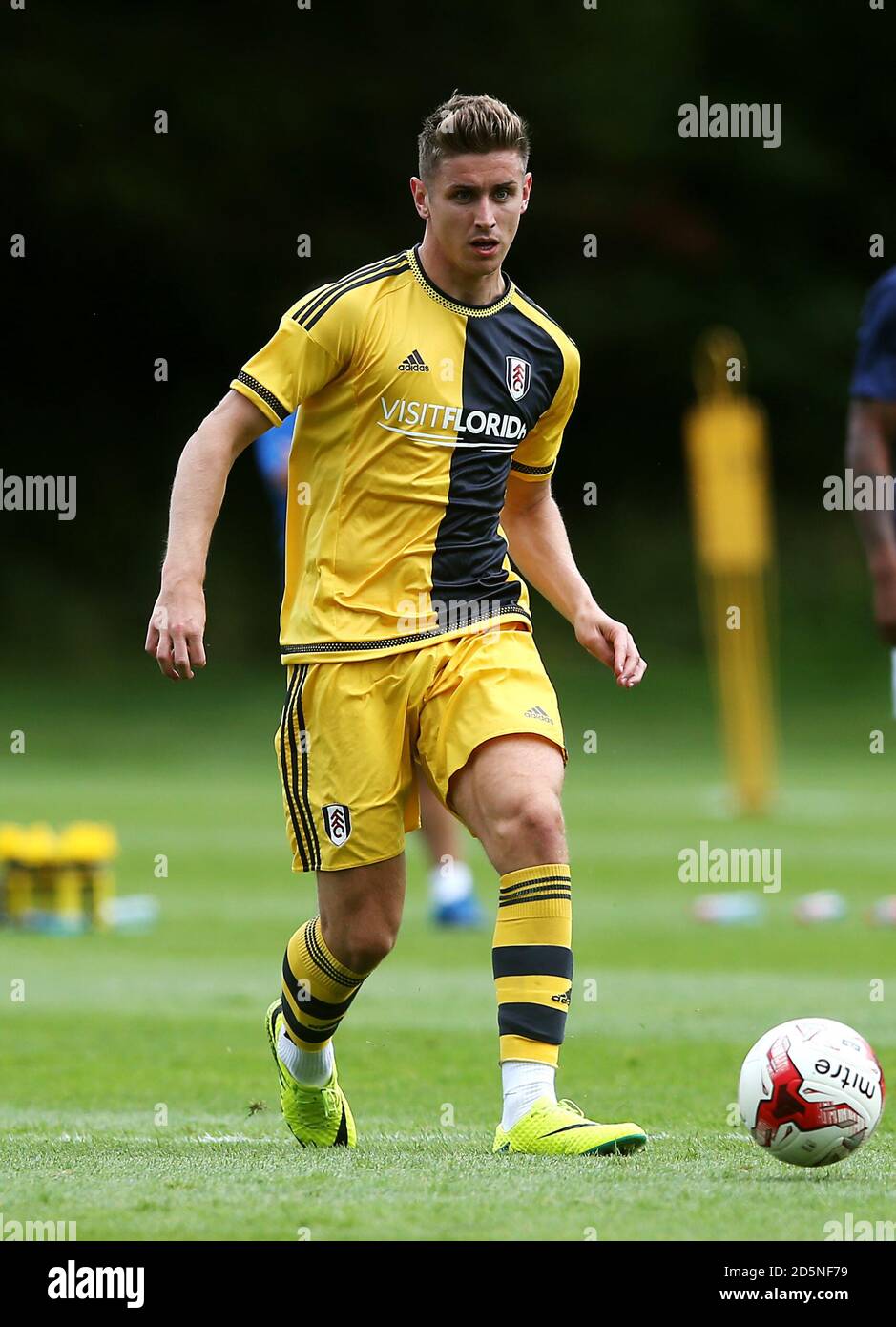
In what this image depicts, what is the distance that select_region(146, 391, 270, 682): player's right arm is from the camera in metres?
5.02

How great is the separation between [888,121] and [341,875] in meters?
32.9

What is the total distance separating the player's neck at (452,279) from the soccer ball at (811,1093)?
6.59 feet

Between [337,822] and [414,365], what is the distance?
3.80ft

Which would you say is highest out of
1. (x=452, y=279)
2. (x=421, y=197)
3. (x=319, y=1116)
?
(x=421, y=197)

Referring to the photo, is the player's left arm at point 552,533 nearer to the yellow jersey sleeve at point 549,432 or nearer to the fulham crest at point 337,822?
the yellow jersey sleeve at point 549,432

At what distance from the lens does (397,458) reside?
18.3ft

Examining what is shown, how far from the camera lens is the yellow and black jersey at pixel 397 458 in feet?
18.0

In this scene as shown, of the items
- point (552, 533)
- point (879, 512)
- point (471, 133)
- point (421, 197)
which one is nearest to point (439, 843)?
point (879, 512)

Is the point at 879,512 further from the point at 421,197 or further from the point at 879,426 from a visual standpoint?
the point at 421,197

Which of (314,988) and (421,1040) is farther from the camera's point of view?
(421,1040)

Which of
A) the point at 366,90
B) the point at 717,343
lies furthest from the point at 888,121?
the point at 366,90

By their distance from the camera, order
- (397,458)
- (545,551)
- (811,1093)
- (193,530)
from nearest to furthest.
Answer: (811,1093)
(193,530)
(397,458)
(545,551)
